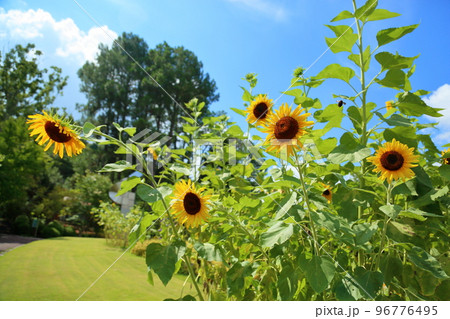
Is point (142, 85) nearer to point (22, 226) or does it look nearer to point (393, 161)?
point (22, 226)

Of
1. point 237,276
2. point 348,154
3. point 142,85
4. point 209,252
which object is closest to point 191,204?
point 209,252

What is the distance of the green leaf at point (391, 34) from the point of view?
53.3 inches

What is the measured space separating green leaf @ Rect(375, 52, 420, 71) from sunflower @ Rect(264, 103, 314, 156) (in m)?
0.45

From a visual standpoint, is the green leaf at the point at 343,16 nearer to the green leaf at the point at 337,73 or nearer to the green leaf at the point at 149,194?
the green leaf at the point at 337,73

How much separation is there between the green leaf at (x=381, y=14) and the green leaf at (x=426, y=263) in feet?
3.52

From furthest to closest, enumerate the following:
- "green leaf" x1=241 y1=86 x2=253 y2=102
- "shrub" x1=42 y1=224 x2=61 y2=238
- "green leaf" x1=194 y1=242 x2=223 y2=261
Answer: "shrub" x1=42 y1=224 x2=61 y2=238 < "green leaf" x1=241 y1=86 x2=253 y2=102 < "green leaf" x1=194 y1=242 x2=223 y2=261

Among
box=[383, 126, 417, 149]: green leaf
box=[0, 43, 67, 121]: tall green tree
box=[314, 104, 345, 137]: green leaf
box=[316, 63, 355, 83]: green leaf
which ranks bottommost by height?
box=[383, 126, 417, 149]: green leaf

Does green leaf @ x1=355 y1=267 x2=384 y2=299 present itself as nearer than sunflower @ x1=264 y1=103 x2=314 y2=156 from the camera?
Yes

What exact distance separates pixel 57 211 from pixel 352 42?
18.8m

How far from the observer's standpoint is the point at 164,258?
1.32 metres

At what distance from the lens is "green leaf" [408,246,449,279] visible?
1.24 meters

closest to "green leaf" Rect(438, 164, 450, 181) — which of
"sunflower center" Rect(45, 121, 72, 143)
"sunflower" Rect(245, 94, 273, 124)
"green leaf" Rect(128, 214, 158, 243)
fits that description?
"sunflower" Rect(245, 94, 273, 124)

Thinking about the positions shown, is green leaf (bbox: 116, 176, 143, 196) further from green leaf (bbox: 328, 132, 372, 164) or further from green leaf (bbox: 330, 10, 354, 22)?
green leaf (bbox: 330, 10, 354, 22)
